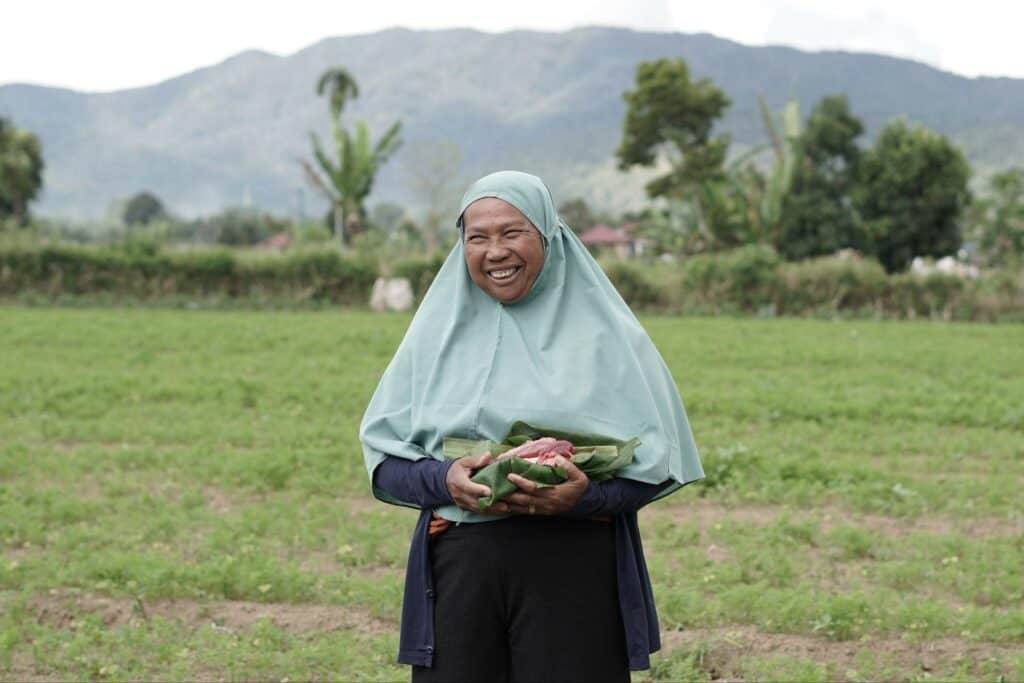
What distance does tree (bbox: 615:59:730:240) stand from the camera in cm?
3291

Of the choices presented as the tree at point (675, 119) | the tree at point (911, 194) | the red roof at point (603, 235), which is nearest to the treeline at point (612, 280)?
the tree at point (911, 194)

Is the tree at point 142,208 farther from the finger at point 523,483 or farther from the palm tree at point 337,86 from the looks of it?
the finger at point 523,483

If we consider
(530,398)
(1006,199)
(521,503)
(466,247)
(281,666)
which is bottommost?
(281,666)

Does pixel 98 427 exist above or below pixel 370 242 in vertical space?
below

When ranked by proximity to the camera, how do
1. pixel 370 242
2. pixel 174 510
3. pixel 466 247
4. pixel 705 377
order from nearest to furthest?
pixel 466 247 < pixel 174 510 < pixel 705 377 < pixel 370 242

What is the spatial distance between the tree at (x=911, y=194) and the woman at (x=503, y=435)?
30171mm

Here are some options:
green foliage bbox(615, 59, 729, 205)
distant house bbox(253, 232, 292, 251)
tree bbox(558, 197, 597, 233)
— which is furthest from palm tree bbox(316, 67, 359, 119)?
tree bbox(558, 197, 597, 233)

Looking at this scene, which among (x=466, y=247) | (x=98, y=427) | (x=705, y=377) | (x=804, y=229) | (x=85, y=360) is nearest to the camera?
(x=466, y=247)

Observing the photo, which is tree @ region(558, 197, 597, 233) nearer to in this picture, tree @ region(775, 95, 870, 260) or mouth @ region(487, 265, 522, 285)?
tree @ region(775, 95, 870, 260)

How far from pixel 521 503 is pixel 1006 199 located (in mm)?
36342

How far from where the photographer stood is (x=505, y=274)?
2.64m

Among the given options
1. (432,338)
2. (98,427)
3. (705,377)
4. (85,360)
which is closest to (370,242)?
(85,360)

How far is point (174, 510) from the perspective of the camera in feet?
23.2

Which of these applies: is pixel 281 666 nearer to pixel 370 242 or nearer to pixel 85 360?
pixel 85 360
